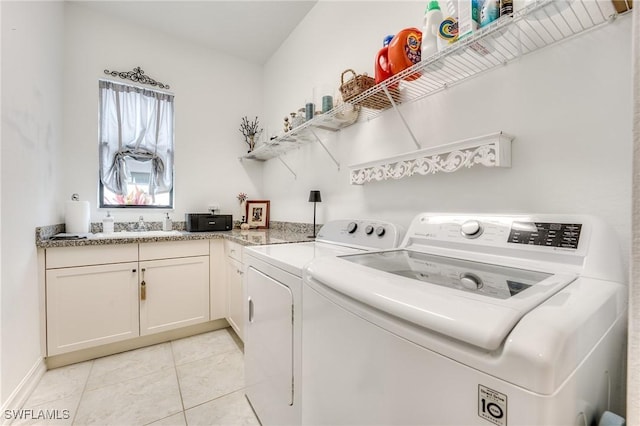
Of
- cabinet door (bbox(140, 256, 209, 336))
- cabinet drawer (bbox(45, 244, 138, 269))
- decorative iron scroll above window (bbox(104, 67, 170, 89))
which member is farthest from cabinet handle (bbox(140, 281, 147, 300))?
decorative iron scroll above window (bbox(104, 67, 170, 89))

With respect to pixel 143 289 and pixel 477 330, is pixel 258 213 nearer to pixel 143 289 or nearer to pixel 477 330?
pixel 143 289

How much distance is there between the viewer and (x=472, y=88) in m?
1.19

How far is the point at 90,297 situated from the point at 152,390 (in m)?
0.83

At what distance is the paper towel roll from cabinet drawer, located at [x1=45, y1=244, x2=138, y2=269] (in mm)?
399

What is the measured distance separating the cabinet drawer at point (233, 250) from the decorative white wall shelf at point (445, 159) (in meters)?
1.04

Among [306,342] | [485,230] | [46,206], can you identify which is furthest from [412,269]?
[46,206]

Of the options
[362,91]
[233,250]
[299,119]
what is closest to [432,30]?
[362,91]

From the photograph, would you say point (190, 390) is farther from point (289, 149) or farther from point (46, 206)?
point (289, 149)

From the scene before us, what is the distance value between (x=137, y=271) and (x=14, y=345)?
717 mm

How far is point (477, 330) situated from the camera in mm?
432

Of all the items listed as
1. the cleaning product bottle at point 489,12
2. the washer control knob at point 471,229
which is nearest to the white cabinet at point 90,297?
the washer control knob at point 471,229

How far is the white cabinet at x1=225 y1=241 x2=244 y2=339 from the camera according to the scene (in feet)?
6.56

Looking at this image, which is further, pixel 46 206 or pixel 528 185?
pixel 46 206

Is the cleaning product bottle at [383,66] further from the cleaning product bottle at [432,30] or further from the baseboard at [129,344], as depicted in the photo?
the baseboard at [129,344]
